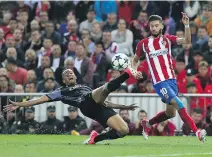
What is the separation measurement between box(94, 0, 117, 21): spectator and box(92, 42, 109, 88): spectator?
2.10 metres

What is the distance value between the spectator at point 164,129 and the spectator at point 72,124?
155 cm

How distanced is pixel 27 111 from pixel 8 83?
4.85 ft

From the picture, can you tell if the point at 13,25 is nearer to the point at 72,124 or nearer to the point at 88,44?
the point at 88,44

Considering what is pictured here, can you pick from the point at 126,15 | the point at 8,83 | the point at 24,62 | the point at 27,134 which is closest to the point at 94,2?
the point at 126,15

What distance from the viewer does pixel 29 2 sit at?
26766 mm

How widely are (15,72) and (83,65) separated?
5.50 ft

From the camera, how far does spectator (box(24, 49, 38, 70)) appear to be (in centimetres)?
2419

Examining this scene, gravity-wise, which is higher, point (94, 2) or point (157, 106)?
point (94, 2)

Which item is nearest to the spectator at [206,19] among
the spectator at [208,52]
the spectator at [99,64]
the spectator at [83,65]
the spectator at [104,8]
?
the spectator at [208,52]

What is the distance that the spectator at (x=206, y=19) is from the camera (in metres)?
24.4

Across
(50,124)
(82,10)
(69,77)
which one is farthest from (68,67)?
(69,77)

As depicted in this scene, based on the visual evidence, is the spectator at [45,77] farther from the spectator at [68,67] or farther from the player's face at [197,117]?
the player's face at [197,117]

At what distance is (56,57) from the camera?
2400cm

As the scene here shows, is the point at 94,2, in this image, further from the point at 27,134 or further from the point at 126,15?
the point at 27,134
